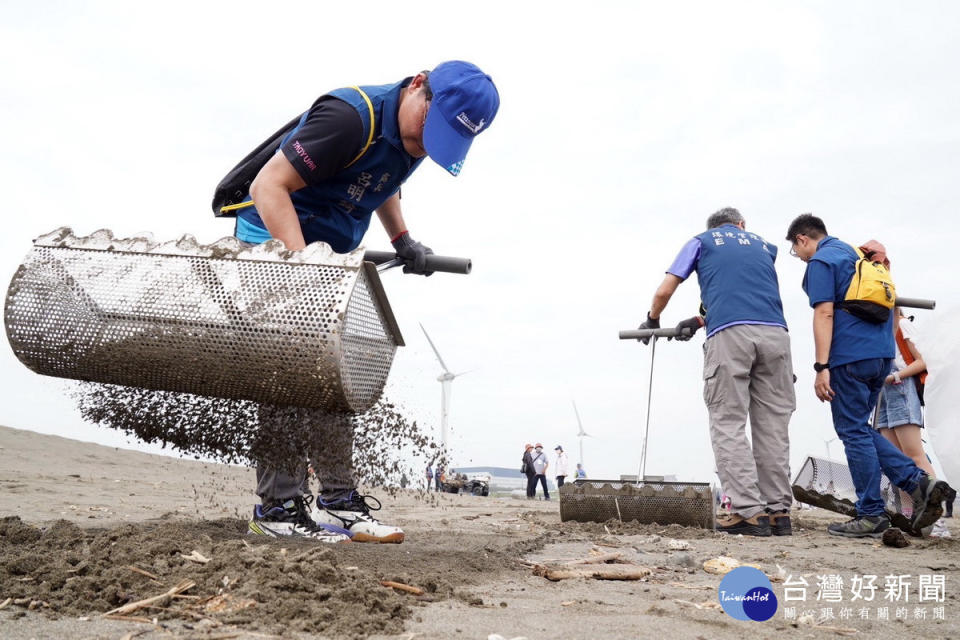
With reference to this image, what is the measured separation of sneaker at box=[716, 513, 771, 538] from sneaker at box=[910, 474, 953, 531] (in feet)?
2.54

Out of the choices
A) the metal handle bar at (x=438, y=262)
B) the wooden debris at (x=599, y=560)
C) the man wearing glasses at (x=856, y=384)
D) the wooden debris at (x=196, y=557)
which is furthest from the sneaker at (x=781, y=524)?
the wooden debris at (x=196, y=557)

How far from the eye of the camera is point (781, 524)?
4246 mm

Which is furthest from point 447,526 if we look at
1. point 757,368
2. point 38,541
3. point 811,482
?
point 811,482

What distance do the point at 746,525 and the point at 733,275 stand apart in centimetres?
150

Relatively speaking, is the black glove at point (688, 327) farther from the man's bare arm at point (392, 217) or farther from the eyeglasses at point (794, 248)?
the man's bare arm at point (392, 217)

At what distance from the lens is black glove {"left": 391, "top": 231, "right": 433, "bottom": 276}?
3201mm

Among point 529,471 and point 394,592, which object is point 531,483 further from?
point 394,592

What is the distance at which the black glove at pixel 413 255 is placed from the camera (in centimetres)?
320

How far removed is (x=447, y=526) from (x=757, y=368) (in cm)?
215

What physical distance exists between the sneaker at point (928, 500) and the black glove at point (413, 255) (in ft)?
9.74

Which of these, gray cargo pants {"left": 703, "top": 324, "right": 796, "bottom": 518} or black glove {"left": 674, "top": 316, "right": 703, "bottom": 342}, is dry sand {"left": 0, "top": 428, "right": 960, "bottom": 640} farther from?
black glove {"left": 674, "top": 316, "right": 703, "bottom": 342}

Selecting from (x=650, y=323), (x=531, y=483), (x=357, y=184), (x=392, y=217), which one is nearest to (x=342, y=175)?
(x=357, y=184)

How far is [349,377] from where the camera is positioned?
2152 millimetres

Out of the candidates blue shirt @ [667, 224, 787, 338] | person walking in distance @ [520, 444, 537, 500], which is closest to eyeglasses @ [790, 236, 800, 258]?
blue shirt @ [667, 224, 787, 338]
